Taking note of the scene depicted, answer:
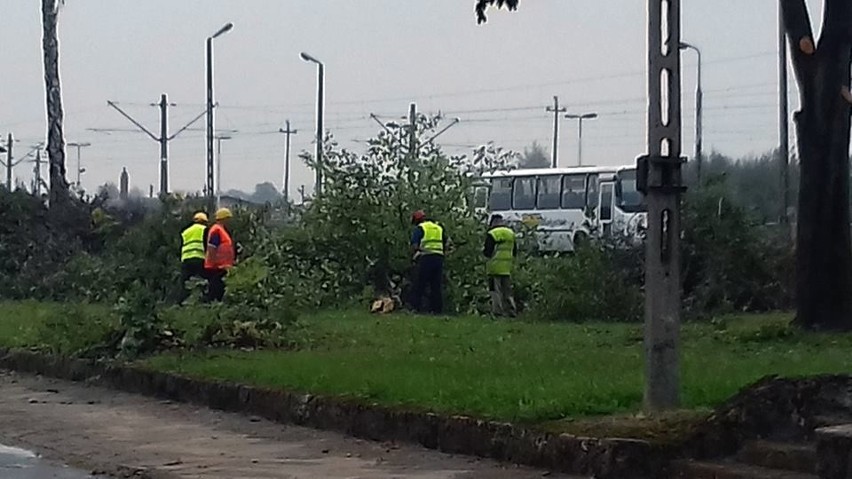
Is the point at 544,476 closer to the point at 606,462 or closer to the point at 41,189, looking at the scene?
the point at 606,462

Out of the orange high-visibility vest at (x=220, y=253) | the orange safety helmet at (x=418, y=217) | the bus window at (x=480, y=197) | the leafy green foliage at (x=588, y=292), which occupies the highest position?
the bus window at (x=480, y=197)

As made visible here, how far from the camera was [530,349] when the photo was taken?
16.8 metres

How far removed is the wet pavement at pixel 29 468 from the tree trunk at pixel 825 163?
905 centimetres

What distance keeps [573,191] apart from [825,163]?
32.4m

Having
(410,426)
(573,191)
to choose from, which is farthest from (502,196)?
(410,426)

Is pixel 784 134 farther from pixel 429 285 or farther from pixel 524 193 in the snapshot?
pixel 524 193

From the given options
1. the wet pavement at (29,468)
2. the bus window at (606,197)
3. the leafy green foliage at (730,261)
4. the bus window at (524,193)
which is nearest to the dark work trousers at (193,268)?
the leafy green foliage at (730,261)

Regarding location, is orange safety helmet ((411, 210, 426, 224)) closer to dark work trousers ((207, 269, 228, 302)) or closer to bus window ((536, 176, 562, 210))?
dark work trousers ((207, 269, 228, 302))

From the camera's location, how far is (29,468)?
39.3 ft

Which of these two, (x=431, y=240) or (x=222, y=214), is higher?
(x=222, y=214)

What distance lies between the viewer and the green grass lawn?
40.0 ft

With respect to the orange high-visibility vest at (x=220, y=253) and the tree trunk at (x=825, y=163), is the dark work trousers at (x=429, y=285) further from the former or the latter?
the tree trunk at (x=825, y=163)

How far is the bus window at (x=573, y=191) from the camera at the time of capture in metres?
49.6

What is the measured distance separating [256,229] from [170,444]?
52.4 ft
